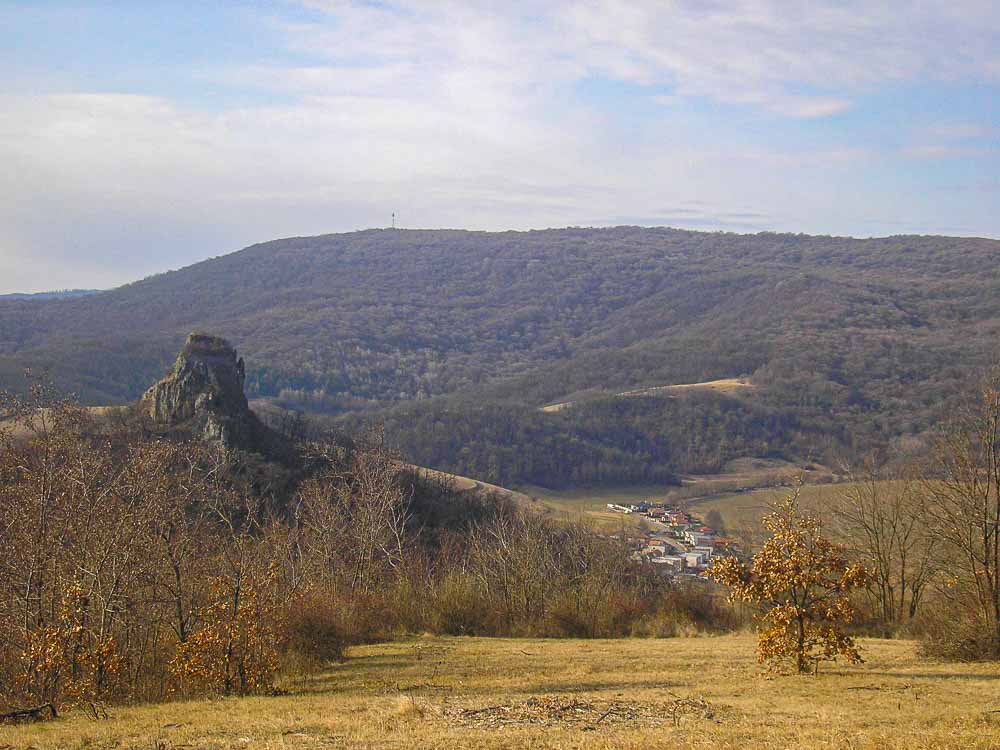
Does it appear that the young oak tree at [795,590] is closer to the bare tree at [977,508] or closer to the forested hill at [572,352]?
the bare tree at [977,508]

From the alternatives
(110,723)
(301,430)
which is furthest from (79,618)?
(301,430)

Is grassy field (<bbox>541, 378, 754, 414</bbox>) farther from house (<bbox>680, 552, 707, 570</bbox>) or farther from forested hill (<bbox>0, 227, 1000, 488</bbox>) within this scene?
house (<bbox>680, 552, 707, 570</bbox>)

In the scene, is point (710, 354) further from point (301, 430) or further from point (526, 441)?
point (301, 430)

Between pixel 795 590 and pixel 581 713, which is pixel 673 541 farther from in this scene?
pixel 581 713

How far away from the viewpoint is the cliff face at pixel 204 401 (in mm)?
40688

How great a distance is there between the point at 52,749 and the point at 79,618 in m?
3.67

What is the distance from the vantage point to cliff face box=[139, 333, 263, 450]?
133ft

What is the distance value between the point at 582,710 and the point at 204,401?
109 ft

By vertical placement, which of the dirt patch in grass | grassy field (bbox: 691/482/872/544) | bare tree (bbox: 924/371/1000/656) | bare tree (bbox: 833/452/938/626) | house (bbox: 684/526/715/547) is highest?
bare tree (bbox: 924/371/1000/656)

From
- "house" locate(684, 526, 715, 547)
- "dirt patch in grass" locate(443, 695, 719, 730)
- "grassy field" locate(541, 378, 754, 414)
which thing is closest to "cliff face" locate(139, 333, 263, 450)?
"house" locate(684, 526, 715, 547)

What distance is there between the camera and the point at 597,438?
104 meters

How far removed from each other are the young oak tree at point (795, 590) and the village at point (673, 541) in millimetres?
10132

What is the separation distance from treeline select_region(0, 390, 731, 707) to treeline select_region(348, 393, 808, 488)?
185 feet

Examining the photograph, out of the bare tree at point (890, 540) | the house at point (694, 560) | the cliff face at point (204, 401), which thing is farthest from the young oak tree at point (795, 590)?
the cliff face at point (204, 401)
